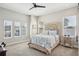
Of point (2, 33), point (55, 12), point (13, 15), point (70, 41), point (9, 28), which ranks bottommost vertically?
point (70, 41)

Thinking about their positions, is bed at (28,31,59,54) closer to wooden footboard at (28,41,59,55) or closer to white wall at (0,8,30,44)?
wooden footboard at (28,41,59,55)

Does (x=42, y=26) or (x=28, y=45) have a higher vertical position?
(x=42, y=26)

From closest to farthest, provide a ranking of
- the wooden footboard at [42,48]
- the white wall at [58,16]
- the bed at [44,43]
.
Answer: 1. the wooden footboard at [42,48]
2. the bed at [44,43]
3. the white wall at [58,16]

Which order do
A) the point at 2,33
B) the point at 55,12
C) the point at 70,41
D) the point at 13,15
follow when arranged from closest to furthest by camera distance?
the point at 2,33, the point at 13,15, the point at 70,41, the point at 55,12

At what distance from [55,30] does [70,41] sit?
42.2 inches

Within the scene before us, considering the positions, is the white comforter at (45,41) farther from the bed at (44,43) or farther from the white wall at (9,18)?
the white wall at (9,18)

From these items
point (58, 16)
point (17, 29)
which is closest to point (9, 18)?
point (17, 29)

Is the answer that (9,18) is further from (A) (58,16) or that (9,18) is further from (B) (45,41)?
(A) (58,16)

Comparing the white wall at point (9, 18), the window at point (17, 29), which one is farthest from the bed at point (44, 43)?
the window at point (17, 29)

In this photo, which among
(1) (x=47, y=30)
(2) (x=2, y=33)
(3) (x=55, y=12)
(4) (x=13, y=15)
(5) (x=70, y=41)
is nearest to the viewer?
(2) (x=2, y=33)

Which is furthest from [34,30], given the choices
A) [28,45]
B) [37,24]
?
[28,45]

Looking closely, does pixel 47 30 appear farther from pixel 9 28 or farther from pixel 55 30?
pixel 9 28

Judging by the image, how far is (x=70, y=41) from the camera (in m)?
3.48

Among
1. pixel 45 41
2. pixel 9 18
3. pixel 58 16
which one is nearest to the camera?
pixel 45 41
